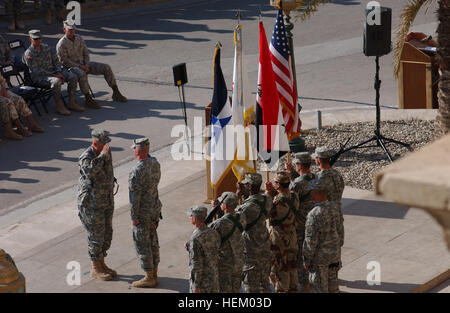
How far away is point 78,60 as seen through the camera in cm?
1836

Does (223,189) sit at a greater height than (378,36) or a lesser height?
lesser

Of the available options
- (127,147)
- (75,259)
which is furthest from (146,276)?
(127,147)

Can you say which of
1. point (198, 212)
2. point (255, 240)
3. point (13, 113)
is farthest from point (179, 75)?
point (198, 212)

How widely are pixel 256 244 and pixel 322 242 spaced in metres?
0.68

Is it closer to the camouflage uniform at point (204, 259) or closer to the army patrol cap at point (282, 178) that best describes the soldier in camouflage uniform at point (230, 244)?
the camouflage uniform at point (204, 259)

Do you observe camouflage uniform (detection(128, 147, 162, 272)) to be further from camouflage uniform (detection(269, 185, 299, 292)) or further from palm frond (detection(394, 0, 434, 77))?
palm frond (detection(394, 0, 434, 77))

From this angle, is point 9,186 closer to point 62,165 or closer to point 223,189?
point 62,165

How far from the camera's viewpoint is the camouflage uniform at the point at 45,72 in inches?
691

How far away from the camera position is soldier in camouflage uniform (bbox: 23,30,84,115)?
17.6 metres

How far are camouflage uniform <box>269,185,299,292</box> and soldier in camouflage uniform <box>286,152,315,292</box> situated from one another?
195 millimetres

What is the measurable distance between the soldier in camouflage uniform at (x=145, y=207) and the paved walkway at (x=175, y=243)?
285 mm

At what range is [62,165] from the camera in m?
15.1

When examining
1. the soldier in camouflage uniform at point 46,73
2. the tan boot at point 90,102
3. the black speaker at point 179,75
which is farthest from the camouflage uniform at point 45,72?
the black speaker at point 179,75

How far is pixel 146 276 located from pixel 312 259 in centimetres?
222
